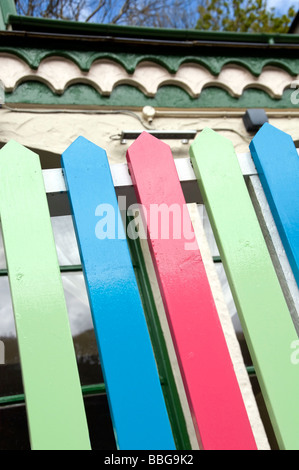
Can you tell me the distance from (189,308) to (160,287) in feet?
0.34

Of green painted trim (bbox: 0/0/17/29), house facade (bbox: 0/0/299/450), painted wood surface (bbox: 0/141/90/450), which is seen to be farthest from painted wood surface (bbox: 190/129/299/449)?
green painted trim (bbox: 0/0/17/29)

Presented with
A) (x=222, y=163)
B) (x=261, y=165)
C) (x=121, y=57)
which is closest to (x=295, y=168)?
(x=261, y=165)

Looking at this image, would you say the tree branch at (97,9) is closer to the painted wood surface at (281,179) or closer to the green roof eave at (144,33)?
the green roof eave at (144,33)

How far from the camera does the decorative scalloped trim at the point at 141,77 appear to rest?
2.79m

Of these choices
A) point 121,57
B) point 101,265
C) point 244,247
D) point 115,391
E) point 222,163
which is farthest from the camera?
point 121,57

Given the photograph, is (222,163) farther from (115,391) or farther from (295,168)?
(115,391)

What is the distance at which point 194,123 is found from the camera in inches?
117

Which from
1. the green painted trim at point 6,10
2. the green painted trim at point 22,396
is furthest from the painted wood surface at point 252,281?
the green painted trim at point 6,10

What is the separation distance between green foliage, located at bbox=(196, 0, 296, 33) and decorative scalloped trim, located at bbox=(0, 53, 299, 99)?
2.34m

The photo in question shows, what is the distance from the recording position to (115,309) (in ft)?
4.79

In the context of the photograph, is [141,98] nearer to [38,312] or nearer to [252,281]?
[252,281]

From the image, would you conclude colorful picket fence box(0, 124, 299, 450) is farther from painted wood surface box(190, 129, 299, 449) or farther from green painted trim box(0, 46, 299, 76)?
green painted trim box(0, 46, 299, 76)

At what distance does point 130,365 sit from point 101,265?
30 centimetres

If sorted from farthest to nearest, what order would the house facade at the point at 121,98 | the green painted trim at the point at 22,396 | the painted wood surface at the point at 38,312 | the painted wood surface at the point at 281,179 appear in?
1. the house facade at the point at 121,98
2. the green painted trim at the point at 22,396
3. the painted wood surface at the point at 281,179
4. the painted wood surface at the point at 38,312
